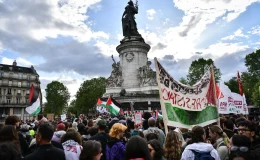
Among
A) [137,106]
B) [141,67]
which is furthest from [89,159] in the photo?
Result: [141,67]

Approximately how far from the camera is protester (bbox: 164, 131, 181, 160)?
5.02 metres

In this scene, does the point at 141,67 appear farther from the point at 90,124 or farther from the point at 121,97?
the point at 90,124

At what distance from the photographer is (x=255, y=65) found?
5800cm

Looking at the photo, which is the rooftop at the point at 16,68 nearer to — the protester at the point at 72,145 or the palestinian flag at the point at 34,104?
the palestinian flag at the point at 34,104

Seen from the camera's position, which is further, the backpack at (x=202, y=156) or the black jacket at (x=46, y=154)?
the backpack at (x=202, y=156)

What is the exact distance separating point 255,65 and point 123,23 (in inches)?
1318

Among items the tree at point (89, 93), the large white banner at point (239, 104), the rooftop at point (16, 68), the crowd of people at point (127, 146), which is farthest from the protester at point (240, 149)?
the rooftop at point (16, 68)

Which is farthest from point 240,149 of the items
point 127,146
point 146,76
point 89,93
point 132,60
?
point 89,93

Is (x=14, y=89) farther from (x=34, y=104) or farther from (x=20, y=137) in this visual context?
(x=20, y=137)

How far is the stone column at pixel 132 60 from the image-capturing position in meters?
45.0

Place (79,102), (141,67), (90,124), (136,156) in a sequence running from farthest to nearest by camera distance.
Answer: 1. (79,102)
2. (141,67)
3. (90,124)
4. (136,156)

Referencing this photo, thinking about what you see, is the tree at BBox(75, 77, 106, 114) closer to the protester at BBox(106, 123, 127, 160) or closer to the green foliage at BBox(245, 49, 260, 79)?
the green foliage at BBox(245, 49, 260, 79)

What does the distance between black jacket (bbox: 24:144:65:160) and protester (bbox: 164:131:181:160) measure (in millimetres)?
2156

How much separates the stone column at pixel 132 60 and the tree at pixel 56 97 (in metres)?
44.2
